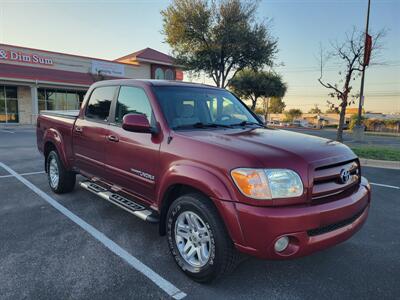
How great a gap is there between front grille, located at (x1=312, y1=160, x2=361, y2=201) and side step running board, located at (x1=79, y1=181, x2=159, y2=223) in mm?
1687

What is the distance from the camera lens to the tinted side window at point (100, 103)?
4.30 meters

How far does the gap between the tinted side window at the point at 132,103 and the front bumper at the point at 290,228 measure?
165cm

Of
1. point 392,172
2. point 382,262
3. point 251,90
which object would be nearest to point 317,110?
point 251,90

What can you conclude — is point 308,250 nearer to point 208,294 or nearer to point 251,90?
point 208,294

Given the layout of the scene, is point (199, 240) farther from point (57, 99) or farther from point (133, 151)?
point (57, 99)

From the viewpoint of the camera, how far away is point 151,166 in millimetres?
3309

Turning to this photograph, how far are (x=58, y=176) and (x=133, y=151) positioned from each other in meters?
2.55

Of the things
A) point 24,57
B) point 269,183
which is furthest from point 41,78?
point 269,183

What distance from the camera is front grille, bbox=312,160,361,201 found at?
102 inches

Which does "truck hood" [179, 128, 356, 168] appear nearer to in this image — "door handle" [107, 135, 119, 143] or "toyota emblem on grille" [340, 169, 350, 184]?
"toyota emblem on grille" [340, 169, 350, 184]

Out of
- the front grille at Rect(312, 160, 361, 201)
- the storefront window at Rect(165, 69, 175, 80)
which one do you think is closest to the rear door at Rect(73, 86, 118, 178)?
the front grille at Rect(312, 160, 361, 201)

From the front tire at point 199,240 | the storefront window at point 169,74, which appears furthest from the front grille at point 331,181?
the storefront window at point 169,74

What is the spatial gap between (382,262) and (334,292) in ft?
3.13

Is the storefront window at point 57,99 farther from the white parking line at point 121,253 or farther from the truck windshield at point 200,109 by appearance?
the truck windshield at point 200,109
